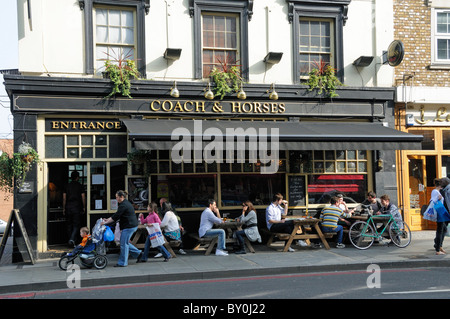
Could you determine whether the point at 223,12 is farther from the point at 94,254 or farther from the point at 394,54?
the point at 94,254

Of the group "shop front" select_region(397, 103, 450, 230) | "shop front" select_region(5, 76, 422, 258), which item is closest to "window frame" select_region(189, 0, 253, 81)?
"shop front" select_region(5, 76, 422, 258)

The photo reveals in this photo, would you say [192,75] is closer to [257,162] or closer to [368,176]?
[257,162]

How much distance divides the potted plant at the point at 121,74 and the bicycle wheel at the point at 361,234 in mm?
6644

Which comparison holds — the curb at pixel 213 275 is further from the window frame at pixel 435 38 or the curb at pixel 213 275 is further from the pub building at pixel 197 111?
the window frame at pixel 435 38

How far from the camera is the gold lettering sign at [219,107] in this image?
12.2 m

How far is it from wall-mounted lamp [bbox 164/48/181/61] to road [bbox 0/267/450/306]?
605 centimetres

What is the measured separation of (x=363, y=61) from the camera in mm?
13344

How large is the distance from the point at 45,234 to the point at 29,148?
6.92ft

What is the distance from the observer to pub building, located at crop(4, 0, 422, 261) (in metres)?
11.3

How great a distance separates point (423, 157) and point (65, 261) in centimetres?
1088

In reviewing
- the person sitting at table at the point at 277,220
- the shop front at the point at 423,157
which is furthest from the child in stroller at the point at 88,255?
the shop front at the point at 423,157

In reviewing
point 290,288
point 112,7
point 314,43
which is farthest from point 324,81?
point 290,288

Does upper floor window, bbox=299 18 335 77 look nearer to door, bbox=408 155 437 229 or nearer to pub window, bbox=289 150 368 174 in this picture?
pub window, bbox=289 150 368 174

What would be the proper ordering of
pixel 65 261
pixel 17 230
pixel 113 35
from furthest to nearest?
pixel 113 35 < pixel 17 230 < pixel 65 261
